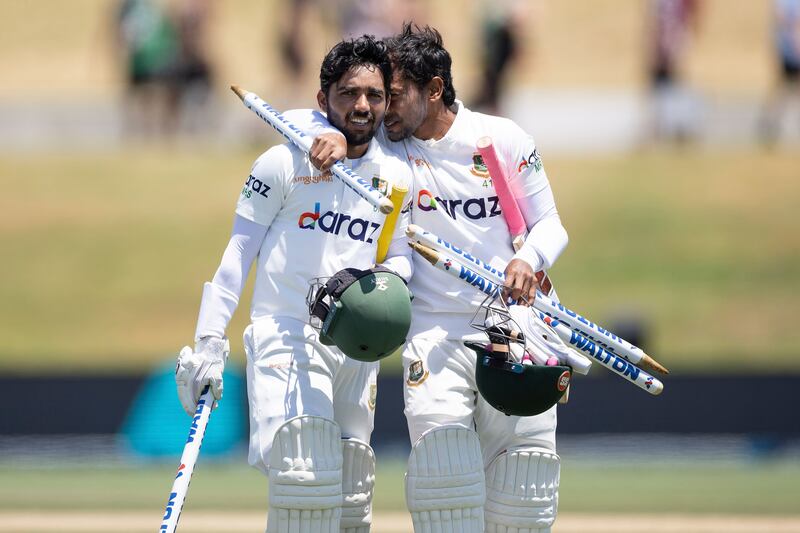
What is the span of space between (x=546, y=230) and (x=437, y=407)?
2.96 feet

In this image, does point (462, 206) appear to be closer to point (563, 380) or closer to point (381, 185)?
point (381, 185)

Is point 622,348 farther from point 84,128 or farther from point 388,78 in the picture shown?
point 84,128

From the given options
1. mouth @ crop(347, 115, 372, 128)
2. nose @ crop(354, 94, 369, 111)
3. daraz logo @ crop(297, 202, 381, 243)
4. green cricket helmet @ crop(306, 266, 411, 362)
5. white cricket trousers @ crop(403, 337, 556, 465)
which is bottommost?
white cricket trousers @ crop(403, 337, 556, 465)

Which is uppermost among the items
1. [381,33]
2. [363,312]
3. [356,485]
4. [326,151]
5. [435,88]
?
[381,33]

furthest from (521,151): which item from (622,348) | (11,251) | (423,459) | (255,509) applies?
(11,251)

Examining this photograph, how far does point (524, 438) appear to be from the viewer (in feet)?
21.0

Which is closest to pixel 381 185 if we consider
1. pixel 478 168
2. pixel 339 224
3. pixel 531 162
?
pixel 339 224

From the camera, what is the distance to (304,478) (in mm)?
5988

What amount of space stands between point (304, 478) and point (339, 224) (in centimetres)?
108

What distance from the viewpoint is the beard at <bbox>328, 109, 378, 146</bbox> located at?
6.22 meters

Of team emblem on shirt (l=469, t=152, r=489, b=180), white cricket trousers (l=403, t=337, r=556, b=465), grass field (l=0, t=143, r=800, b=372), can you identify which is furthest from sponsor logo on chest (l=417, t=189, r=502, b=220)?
grass field (l=0, t=143, r=800, b=372)

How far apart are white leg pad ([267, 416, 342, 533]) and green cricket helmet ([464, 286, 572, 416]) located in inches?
27.1

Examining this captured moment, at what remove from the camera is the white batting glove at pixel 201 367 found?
6.17 m

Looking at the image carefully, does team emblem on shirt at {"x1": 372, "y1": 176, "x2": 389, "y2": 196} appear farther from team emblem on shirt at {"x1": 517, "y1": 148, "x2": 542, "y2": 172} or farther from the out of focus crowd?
the out of focus crowd
